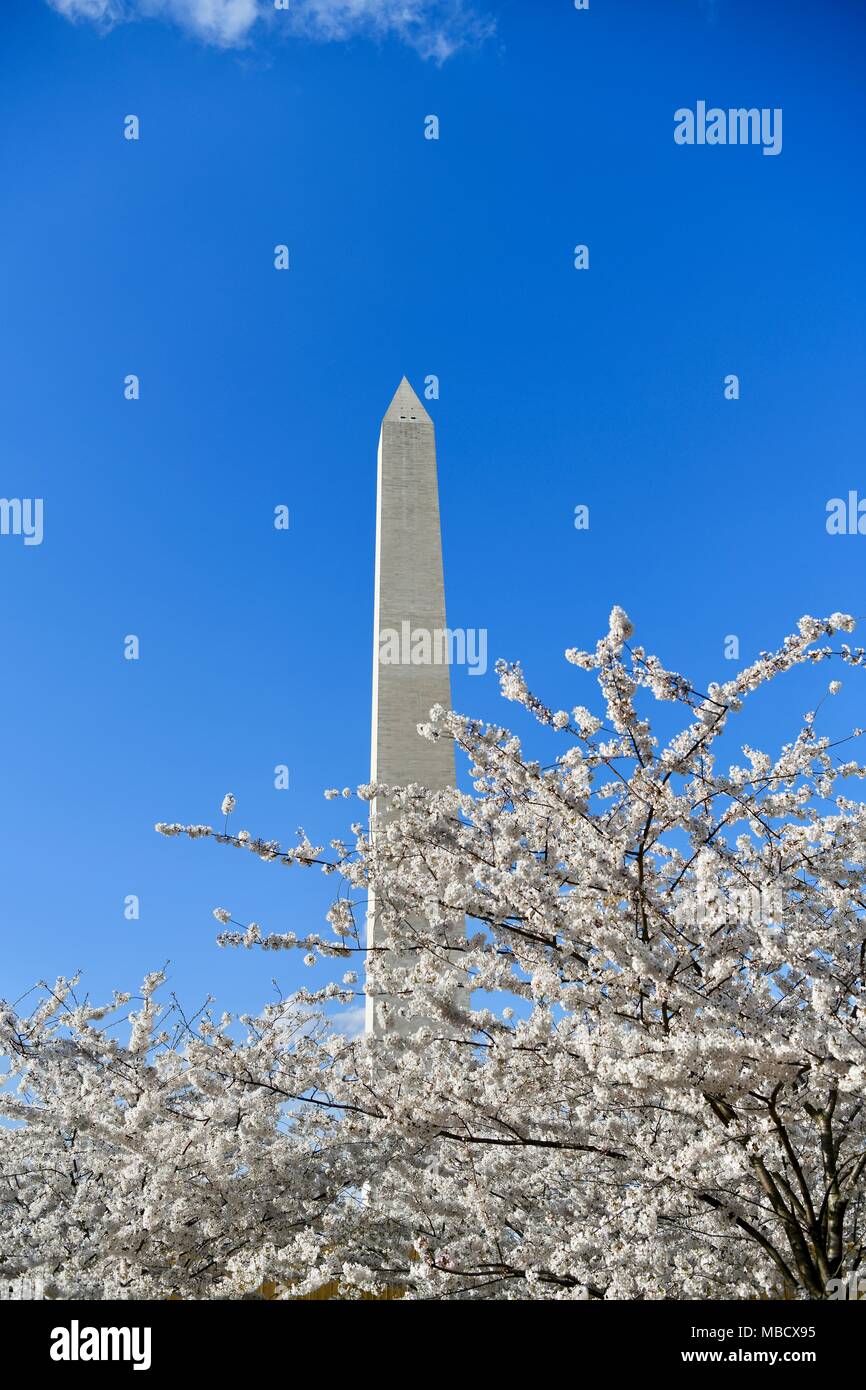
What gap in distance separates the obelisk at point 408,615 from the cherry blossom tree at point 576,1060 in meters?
8.62

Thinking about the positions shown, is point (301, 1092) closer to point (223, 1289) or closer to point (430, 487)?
point (223, 1289)

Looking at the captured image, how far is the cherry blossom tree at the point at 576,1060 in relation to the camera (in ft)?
14.0

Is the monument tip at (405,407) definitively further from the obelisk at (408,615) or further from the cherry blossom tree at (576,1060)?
the cherry blossom tree at (576,1060)

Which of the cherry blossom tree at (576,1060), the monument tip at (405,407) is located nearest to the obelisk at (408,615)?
the monument tip at (405,407)

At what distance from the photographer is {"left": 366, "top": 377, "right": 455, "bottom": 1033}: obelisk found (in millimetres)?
→ 15555

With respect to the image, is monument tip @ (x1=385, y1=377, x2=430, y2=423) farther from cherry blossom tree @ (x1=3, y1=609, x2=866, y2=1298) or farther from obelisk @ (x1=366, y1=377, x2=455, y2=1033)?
cherry blossom tree @ (x1=3, y1=609, x2=866, y2=1298)

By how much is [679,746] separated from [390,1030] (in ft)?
9.67

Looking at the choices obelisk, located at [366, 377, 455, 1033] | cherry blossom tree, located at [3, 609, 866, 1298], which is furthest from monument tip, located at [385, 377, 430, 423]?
cherry blossom tree, located at [3, 609, 866, 1298]

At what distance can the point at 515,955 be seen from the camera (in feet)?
16.9

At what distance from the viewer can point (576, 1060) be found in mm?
4660

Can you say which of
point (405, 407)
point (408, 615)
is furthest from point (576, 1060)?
point (405, 407)

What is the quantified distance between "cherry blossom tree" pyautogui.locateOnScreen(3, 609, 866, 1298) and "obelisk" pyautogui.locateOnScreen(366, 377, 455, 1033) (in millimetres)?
8620

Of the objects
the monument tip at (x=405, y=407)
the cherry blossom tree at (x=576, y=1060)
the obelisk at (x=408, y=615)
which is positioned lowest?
the cherry blossom tree at (x=576, y=1060)
